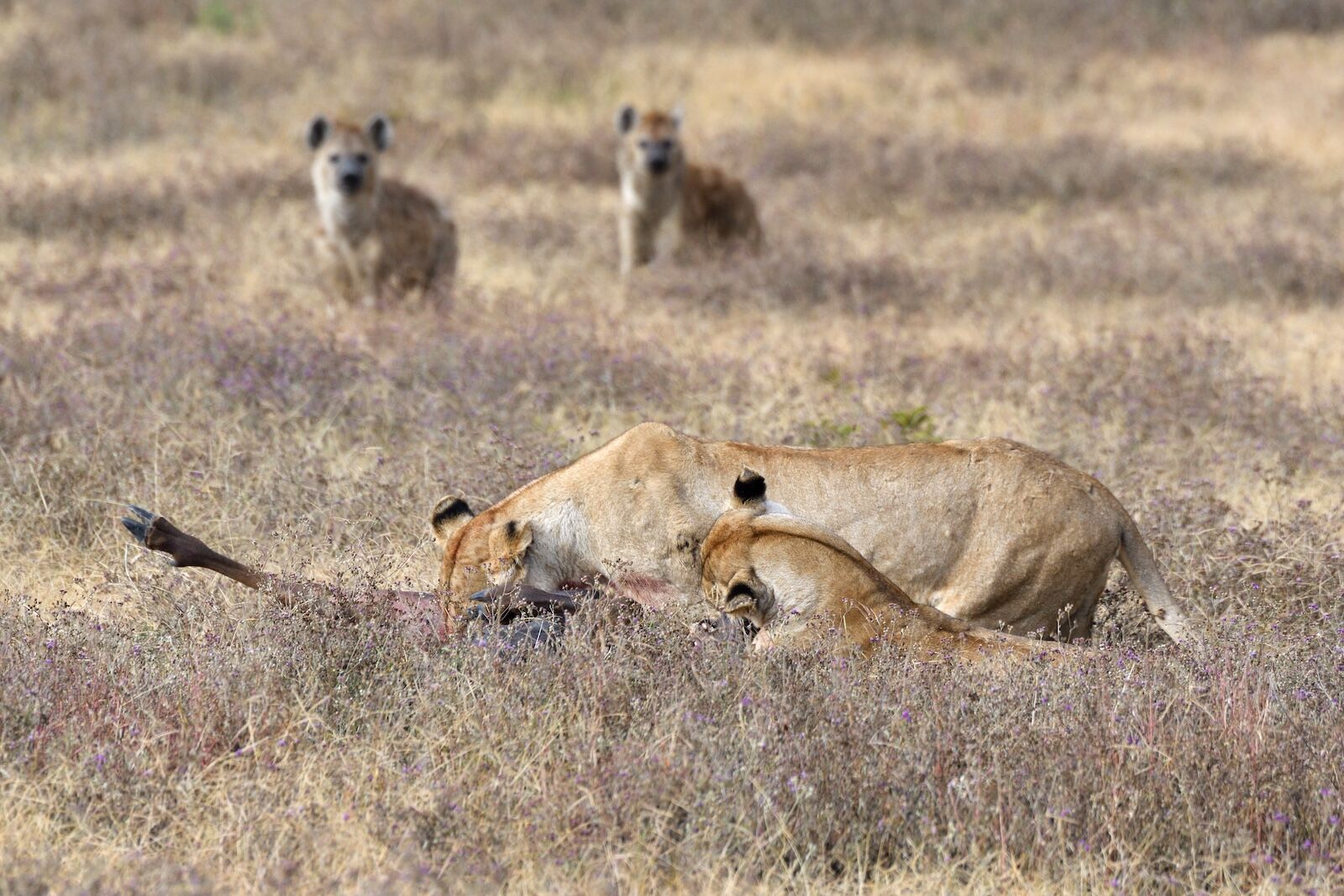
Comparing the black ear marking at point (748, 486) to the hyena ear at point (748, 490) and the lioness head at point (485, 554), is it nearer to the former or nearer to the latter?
the hyena ear at point (748, 490)

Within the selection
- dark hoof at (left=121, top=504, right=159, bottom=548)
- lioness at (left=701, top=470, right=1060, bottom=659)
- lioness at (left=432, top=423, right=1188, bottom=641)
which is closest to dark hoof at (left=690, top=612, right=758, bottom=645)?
lioness at (left=701, top=470, right=1060, bottom=659)

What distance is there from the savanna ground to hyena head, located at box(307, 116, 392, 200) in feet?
2.83

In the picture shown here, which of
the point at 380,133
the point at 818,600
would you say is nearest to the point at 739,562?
the point at 818,600

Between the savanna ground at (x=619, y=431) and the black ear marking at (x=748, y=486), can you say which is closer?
the savanna ground at (x=619, y=431)

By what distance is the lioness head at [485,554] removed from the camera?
224 inches

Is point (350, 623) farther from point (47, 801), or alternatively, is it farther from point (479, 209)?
point (479, 209)

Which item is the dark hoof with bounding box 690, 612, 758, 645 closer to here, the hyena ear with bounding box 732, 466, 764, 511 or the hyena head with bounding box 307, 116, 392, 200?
the hyena ear with bounding box 732, 466, 764, 511

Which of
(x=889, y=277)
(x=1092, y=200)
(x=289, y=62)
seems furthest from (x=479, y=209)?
(x=289, y=62)

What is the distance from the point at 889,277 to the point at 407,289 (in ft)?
12.5

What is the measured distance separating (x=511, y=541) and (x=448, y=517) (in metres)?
0.44

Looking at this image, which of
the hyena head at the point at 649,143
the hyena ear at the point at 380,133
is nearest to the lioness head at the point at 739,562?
the hyena ear at the point at 380,133

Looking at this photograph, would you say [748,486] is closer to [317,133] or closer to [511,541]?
[511,541]

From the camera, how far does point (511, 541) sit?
226 inches

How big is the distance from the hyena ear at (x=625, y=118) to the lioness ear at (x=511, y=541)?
34.9 ft
